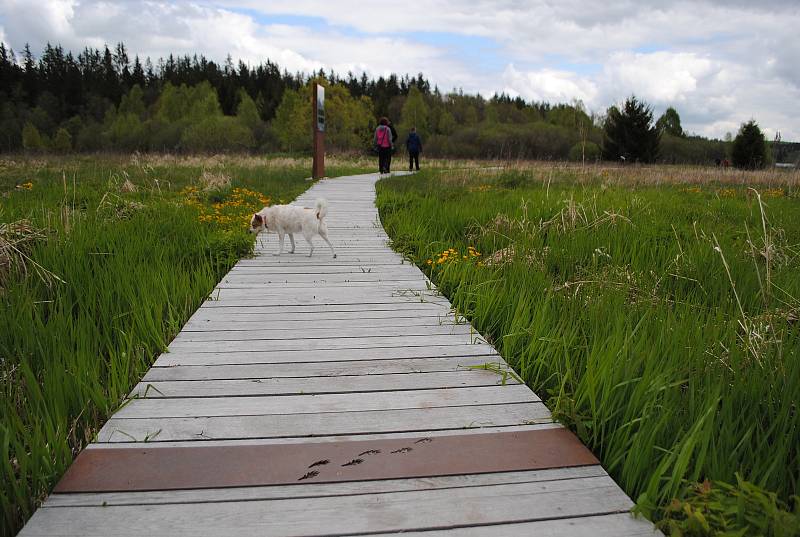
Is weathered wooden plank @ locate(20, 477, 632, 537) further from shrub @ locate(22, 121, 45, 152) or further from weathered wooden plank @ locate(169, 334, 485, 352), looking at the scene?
shrub @ locate(22, 121, 45, 152)

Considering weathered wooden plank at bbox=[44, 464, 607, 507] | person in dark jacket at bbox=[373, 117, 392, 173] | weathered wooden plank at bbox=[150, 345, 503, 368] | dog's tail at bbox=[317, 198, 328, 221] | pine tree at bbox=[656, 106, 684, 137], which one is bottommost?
weathered wooden plank at bbox=[44, 464, 607, 507]

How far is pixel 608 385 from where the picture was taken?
2314 mm

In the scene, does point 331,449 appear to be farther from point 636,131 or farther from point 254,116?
point 254,116

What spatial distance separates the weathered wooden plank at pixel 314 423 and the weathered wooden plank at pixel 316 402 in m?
0.04

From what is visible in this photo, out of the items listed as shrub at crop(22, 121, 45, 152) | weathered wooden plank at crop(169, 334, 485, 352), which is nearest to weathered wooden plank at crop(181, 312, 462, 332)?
weathered wooden plank at crop(169, 334, 485, 352)

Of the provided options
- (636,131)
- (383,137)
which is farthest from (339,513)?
(636,131)

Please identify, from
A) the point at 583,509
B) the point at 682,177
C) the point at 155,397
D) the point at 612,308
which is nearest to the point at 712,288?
the point at 612,308

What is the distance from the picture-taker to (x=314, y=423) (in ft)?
7.36

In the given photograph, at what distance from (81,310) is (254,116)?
237 ft

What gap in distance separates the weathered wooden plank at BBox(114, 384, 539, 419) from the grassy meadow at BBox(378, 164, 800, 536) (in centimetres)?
36

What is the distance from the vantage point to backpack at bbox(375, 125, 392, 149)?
17.7 meters

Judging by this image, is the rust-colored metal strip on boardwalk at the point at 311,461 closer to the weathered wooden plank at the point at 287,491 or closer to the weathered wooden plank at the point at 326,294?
the weathered wooden plank at the point at 287,491

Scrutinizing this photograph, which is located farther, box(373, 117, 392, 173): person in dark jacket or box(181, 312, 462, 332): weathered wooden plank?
box(373, 117, 392, 173): person in dark jacket

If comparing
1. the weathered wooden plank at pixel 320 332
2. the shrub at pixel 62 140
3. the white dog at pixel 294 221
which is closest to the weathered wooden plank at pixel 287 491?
the weathered wooden plank at pixel 320 332
